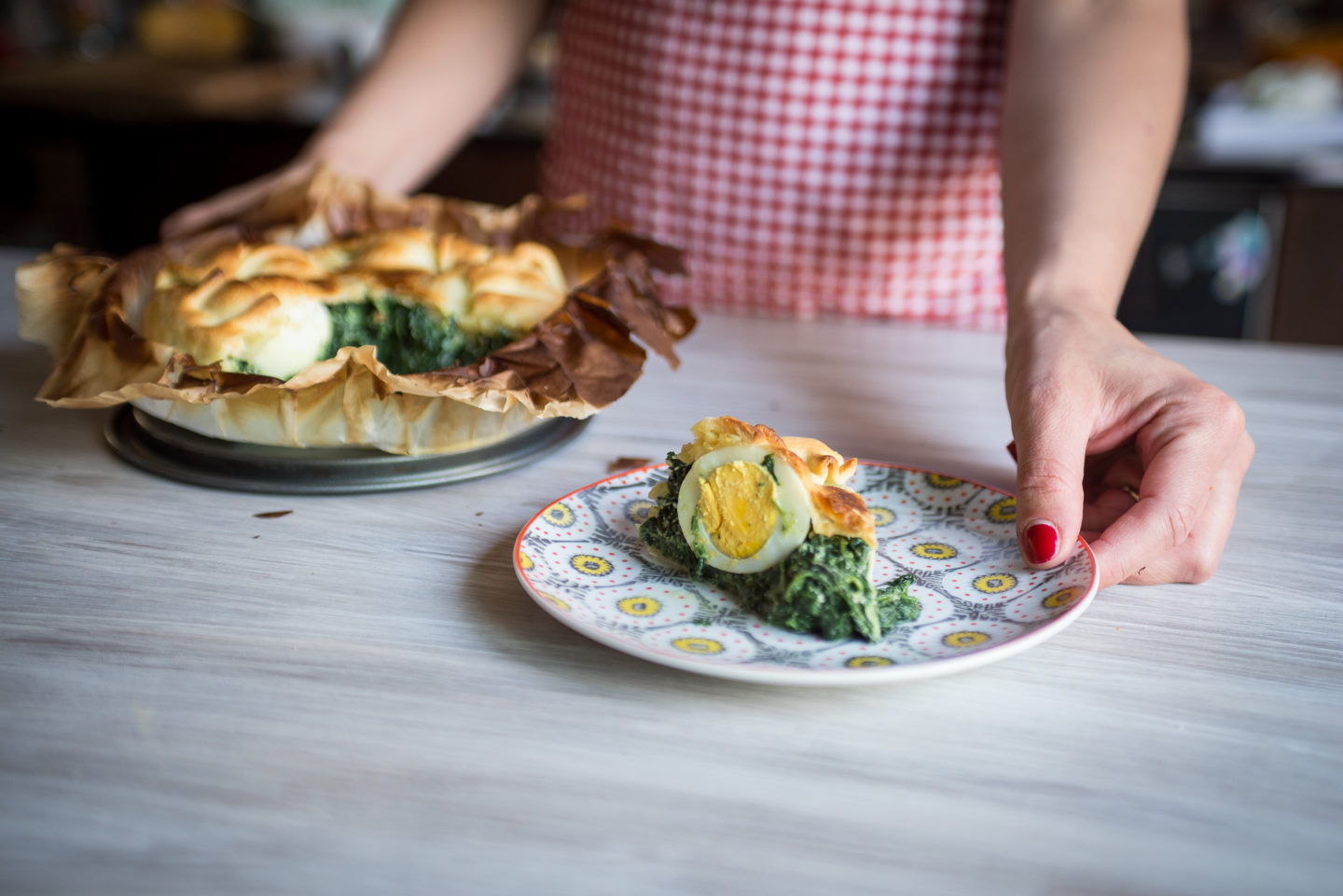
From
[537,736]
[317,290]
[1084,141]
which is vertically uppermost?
[1084,141]

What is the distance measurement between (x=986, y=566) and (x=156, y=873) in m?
0.48

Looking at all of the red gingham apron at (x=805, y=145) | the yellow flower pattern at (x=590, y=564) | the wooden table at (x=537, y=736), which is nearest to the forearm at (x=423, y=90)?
the red gingham apron at (x=805, y=145)

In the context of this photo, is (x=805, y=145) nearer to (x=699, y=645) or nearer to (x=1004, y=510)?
(x=1004, y=510)

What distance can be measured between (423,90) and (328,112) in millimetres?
1703

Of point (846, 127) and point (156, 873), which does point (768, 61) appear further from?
point (156, 873)

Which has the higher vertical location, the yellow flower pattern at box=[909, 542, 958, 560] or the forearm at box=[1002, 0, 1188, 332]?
the forearm at box=[1002, 0, 1188, 332]

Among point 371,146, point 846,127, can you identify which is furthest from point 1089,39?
point 371,146

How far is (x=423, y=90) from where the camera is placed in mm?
1468

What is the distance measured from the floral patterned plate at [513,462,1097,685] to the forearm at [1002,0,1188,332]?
19 cm

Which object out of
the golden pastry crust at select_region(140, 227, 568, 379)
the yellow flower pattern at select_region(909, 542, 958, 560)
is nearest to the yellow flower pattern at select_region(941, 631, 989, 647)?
the yellow flower pattern at select_region(909, 542, 958, 560)

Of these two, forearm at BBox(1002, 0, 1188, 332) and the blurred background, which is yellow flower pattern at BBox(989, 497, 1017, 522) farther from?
the blurred background

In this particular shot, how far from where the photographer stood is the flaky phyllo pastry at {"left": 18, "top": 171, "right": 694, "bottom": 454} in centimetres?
80

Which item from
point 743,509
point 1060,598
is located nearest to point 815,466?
point 743,509

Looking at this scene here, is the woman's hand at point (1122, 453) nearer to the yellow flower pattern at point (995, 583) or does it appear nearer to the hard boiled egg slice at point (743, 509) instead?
the yellow flower pattern at point (995, 583)
